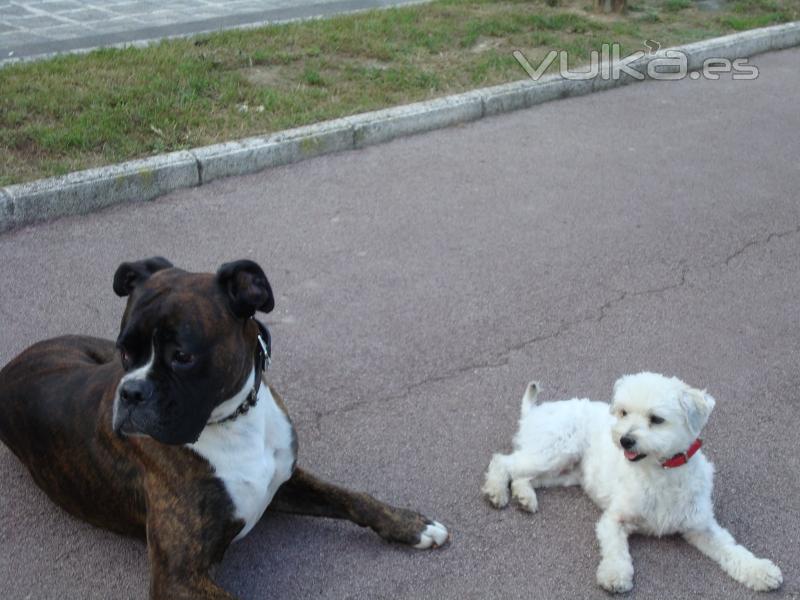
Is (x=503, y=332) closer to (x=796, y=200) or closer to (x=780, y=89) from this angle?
(x=796, y=200)

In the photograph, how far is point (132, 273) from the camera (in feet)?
11.5

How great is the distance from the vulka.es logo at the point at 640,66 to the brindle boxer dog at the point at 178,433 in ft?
20.2

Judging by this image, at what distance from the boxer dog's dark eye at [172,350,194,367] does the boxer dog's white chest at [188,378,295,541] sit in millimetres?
263

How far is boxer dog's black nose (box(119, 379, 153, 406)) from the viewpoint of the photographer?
3.15m

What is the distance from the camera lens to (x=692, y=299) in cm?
582

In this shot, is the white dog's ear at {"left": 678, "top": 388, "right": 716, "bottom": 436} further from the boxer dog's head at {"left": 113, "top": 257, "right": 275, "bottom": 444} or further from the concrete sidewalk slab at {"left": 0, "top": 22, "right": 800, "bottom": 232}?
the concrete sidewalk slab at {"left": 0, "top": 22, "right": 800, "bottom": 232}

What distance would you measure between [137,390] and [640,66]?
7.82 m

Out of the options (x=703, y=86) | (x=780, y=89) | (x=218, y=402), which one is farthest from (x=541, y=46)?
(x=218, y=402)

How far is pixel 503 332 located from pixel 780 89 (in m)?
5.86

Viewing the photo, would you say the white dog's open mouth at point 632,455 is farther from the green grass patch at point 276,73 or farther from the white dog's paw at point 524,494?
the green grass patch at point 276,73

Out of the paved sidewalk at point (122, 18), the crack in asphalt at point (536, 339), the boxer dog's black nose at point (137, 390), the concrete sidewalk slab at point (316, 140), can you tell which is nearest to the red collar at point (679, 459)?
the crack in asphalt at point (536, 339)

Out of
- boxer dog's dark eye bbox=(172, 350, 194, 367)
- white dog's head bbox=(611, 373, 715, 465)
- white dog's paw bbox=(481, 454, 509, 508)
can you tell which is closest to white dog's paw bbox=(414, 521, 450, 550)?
white dog's paw bbox=(481, 454, 509, 508)

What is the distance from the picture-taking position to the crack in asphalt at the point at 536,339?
4.74 metres

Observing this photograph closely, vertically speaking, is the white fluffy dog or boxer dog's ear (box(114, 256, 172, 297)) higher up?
boxer dog's ear (box(114, 256, 172, 297))
